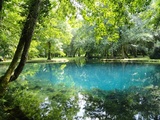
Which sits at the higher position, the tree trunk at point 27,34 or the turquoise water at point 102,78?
the tree trunk at point 27,34

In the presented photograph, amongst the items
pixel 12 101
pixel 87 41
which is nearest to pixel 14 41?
pixel 12 101

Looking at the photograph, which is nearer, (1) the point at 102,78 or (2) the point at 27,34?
(2) the point at 27,34

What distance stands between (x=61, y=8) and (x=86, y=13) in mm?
1275

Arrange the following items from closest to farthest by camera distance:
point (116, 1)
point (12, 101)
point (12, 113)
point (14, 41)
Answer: point (116, 1), point (12, 113), point (12, 101), point (14, 41)

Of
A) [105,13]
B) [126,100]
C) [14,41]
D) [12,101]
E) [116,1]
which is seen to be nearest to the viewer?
[116,1]

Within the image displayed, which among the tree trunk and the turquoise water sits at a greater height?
the tree trunk

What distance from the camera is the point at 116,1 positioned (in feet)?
19.4

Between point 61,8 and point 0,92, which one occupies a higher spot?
point 61,8

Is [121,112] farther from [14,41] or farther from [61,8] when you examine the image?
[14,41]

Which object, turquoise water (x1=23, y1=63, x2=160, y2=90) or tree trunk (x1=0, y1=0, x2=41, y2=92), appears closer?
tree trunk (x1=0, y1=0, x2=41, y2=92)

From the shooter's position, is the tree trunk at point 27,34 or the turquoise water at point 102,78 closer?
the tree trunk at point 27,34

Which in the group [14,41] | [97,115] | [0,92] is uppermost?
[14,41]

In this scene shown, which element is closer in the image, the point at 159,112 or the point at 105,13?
the point at 105,13

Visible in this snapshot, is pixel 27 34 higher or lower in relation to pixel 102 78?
higher
